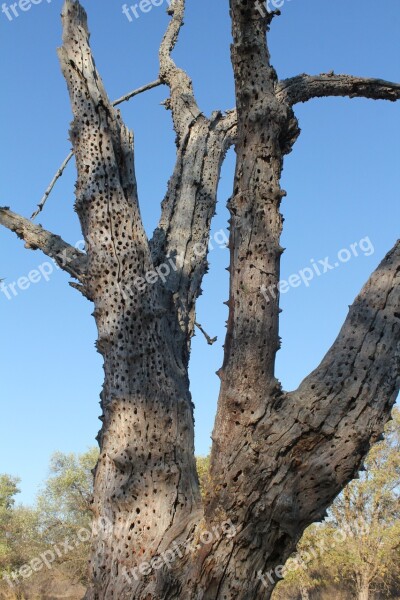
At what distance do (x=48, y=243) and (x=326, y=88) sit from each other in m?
2.86

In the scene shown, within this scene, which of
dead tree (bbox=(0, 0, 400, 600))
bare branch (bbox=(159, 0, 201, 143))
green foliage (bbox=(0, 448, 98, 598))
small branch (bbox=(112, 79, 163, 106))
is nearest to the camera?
dead tree (bbox=(0, 0, 400, 600))

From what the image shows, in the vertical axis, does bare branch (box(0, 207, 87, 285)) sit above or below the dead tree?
above

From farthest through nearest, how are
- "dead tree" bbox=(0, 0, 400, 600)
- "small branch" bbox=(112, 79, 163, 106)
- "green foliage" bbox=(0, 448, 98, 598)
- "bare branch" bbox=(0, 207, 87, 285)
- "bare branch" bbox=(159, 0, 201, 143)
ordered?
1. "green foliage" bbox=(0, 448, 98, 598)
2. "small branch" bbox=(112, 79, 163, 106)
3. "bare branch" bbox=(159, 0, 201, 143)
4. "bare branch" bbox=(0, 207, 87, 285)
5. "dead tree" bbox=(0, 0, 400, 600)

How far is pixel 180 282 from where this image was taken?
4602 millimetres

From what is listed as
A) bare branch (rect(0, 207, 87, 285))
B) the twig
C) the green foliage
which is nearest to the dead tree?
bare branch (rect(0, 207, 87, 285))

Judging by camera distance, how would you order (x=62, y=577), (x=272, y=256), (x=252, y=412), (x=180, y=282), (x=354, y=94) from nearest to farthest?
(x=252, y=412) → (x=272, y=256) → (x=180, y=282) → (x=354, y=94) → (x=62, y=577)

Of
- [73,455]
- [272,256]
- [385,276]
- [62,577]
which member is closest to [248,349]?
[272,256]

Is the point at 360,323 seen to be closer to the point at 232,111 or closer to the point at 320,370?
the point at 320,370

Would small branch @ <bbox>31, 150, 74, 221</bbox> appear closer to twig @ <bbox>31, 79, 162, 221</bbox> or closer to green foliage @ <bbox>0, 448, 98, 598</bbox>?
twig @ <bbox>31, 79, 162, 221</bbox>

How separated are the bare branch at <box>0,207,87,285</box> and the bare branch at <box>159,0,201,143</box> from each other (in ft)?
5.55

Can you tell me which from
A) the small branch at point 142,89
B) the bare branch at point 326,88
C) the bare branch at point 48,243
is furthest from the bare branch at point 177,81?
→ the bare branch at point 48,243

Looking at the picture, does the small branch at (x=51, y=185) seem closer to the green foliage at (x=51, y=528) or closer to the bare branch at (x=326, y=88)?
the bare branch at (x=326, y=88)

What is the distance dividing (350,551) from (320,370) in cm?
2033

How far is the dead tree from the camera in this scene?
9.55 feet
